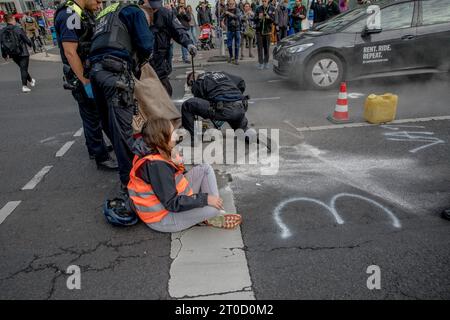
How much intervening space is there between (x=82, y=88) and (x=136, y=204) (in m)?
1.77

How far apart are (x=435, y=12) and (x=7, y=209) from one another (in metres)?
7.93

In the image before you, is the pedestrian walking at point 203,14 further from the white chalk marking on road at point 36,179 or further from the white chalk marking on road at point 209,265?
the white chalk marking on road at point 209,265

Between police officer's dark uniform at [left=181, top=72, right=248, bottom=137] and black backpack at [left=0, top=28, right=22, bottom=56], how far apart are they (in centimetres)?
641

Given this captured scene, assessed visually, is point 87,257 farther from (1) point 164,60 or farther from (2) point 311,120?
(2) point 311,120

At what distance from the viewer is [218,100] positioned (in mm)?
4152

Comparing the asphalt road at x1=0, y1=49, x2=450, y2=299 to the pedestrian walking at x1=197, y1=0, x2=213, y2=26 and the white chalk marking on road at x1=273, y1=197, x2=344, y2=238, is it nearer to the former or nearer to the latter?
the white chalk marking on road at x1=273, y1=197, x2=344, y2=238

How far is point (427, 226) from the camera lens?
2.68m

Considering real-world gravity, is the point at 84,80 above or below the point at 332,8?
below

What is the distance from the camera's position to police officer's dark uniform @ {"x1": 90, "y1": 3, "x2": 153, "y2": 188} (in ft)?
9.98

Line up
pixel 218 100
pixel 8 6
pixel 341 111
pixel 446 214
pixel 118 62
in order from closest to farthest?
pixel 446 214
pixel 118 62
pixel 218 100
pixel 341 111
pixel 8 6

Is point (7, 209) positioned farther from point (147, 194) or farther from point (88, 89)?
point (147, 194)

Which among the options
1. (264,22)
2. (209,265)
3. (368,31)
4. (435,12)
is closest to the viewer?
(209,265)

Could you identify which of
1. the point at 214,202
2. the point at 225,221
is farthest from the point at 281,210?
the point at 214,202
